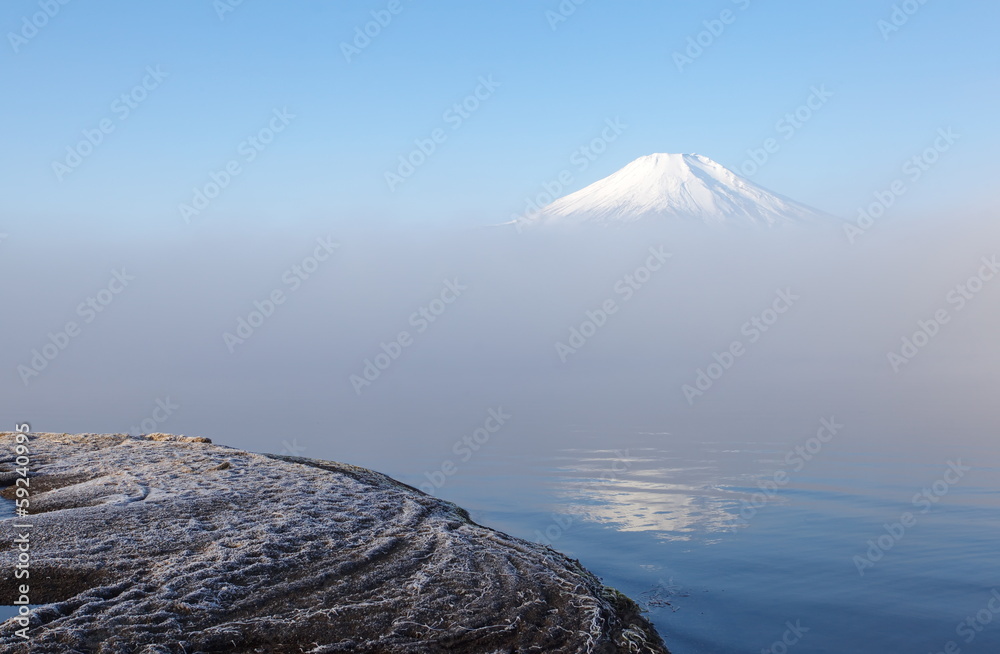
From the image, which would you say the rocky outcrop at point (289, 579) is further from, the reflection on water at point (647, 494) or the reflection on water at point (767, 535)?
the reflection on water at point (647, 494)

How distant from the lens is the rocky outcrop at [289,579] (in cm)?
619

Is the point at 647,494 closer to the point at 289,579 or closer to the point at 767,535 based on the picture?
the point at 767,535

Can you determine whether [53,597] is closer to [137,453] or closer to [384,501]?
[384,501]

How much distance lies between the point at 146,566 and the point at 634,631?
529 cm

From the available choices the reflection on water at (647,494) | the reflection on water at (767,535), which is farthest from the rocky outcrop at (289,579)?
the reflection on water at (647,494)

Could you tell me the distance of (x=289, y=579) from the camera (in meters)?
7.43

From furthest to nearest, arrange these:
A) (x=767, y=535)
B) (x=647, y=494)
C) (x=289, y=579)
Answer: (x=647, y=494) → (x=767, y=535) → (x=289, y=579)

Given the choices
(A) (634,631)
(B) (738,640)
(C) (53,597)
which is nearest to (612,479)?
(B) (738,640)

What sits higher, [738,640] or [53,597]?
[53,597]

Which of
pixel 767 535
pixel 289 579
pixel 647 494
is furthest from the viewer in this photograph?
pixel 647 494

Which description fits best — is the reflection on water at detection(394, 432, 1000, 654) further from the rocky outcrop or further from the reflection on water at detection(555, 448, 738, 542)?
the rocky outcrop

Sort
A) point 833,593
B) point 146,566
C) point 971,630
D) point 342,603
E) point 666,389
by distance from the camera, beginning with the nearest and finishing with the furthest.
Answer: point 342,603 < point 146,566 < point 971,630 < point 833,593 < point 666,389

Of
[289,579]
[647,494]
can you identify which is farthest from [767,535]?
[289,579]

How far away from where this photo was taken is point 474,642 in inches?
247
